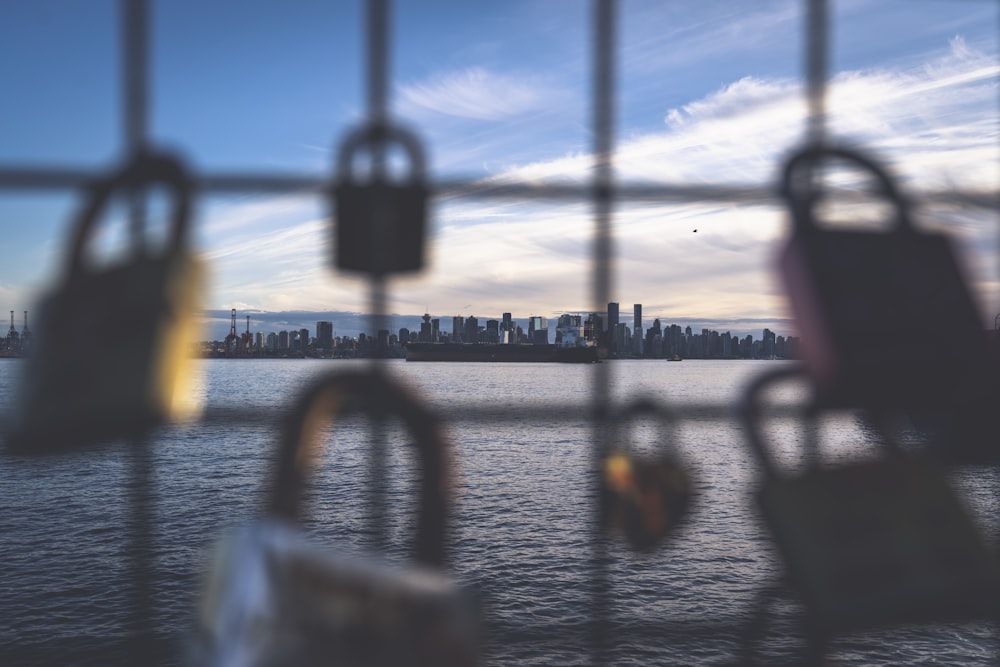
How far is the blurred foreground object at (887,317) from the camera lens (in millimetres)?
964

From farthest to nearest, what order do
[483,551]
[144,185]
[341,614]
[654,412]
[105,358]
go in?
1. [483,551]
2. [654,412]
3. [144,185]
4. [105,358]
5. [341,614]

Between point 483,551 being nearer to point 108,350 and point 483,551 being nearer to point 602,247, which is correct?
point 602,247

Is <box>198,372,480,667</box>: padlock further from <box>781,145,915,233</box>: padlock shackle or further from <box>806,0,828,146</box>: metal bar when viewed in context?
<box>806,0,828,146</box>: metal bar

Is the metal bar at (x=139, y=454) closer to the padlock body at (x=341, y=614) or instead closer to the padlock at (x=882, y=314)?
the padlock body at (x=341, y=614)

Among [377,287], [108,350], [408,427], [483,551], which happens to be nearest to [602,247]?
[377,287]

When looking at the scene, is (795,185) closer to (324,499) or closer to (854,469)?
(854,469)

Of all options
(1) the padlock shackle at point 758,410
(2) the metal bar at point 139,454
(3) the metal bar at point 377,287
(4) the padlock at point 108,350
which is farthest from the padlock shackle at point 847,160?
(2) the metal bar at point 139,454

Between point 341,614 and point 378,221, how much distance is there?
2.39ft

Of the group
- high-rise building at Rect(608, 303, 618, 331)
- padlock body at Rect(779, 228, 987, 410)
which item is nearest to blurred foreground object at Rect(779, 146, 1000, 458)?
padlock body at Rect(779, 228, 987, 410)

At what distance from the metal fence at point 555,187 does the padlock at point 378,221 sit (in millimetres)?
226

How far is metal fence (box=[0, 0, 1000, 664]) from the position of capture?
1.53 meters

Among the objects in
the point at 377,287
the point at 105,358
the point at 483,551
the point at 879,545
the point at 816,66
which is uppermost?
the point at 816,66

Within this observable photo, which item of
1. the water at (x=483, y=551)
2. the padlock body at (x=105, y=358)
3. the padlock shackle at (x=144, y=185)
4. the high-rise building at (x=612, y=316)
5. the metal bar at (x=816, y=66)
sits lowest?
the water at (x=483, y=551)

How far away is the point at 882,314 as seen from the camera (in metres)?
0.99
